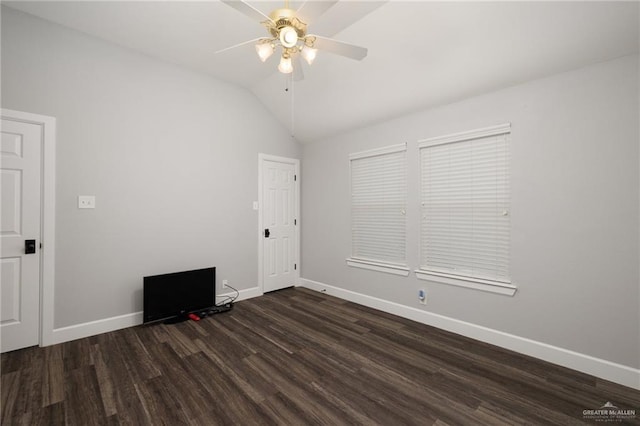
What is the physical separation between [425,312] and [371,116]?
2.63 meters

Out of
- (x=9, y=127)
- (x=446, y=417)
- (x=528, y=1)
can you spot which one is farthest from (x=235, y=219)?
(x=528, y=1)

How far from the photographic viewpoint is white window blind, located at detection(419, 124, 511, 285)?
2727 millimetres

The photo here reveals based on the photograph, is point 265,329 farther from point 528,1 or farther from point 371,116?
point 528,1

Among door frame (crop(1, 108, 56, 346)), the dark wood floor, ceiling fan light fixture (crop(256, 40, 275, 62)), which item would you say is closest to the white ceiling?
ceiling fan light fixture (crop(256, 40, 275, 62))

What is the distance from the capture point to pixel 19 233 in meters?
2.59

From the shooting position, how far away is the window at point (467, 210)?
2723 millimetres

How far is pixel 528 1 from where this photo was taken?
6.60ft

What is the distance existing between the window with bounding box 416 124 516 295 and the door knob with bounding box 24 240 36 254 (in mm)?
4107

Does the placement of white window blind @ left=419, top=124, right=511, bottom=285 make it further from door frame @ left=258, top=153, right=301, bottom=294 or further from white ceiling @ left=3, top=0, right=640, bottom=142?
door frame @ left=258, top=153, right=301, bottom=294

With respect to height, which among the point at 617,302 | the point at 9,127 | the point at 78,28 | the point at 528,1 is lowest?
the point at 617,302

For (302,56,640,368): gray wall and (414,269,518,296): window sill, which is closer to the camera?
(302,56,640,368): gray wall

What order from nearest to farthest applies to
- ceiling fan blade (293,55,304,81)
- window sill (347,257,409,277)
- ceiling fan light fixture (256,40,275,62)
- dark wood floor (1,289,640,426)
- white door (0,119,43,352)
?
dark wood floor (1,289,640,426)
ceiling fan light fixture (256,40,275,62)
ceiling fan blade (293,55,304,81)
white door (0,119,43,352)
window sill (347,257,409,277)

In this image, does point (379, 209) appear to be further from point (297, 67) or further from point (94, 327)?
point (94, 327)

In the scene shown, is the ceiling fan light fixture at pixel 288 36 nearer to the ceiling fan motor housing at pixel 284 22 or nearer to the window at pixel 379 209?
the ceiling fan motor housing at pixel 284 22
